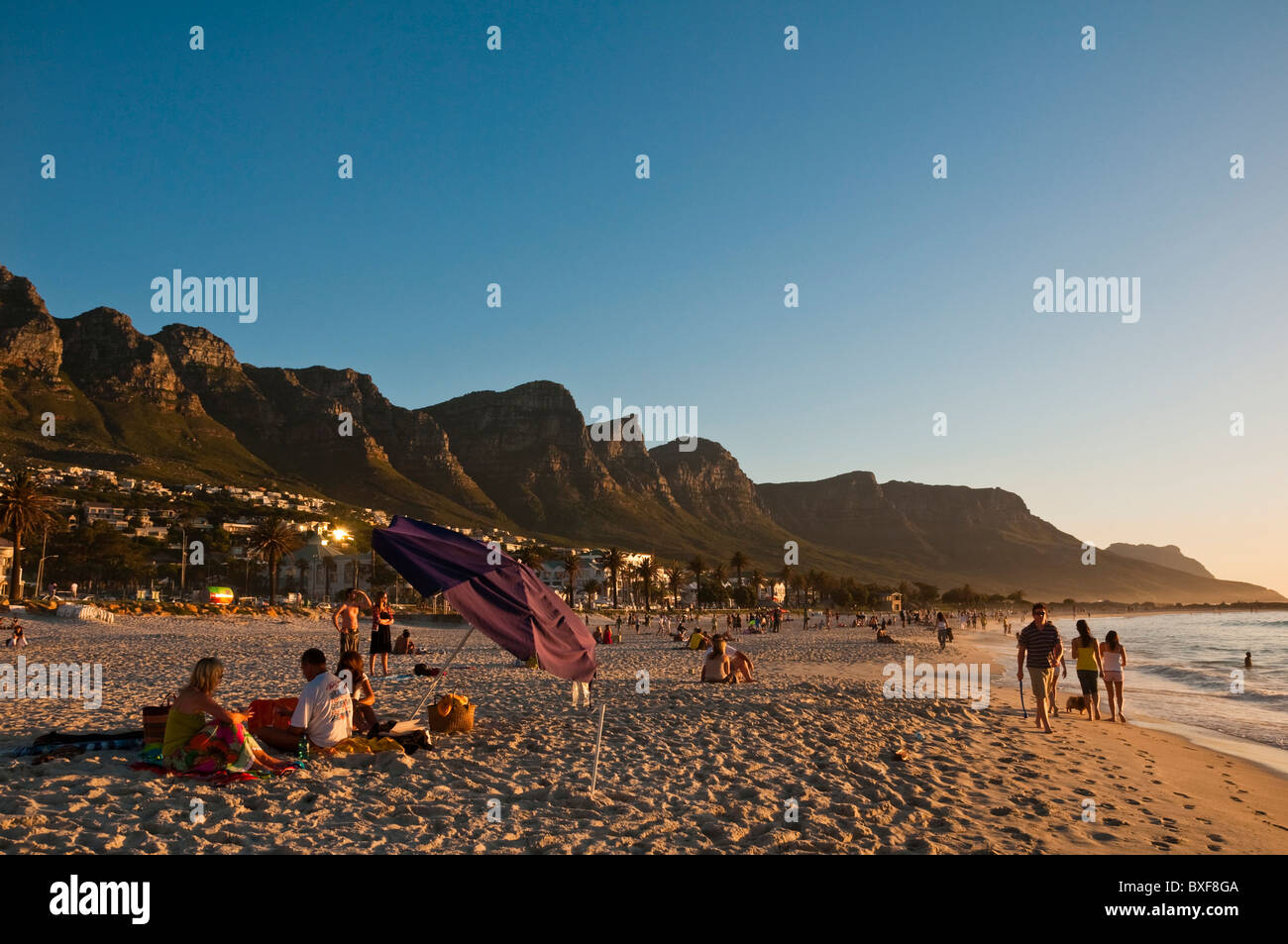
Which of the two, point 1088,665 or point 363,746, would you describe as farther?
point 1088,665

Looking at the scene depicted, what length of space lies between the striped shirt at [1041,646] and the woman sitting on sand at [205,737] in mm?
10502

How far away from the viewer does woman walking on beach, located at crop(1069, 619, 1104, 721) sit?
13250 mm

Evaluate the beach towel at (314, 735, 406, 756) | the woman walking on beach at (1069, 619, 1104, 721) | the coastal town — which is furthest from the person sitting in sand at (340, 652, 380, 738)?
the coastal town

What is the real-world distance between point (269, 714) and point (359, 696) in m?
0.96

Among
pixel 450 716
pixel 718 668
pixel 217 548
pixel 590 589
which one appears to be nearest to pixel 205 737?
pixel 450 716

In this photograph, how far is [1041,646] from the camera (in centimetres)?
1190

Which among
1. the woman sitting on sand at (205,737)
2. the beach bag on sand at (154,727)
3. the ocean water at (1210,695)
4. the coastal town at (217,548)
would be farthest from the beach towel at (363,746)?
the coastal town at (217,548)

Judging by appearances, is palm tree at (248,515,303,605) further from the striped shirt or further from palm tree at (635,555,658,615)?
the striped shirt

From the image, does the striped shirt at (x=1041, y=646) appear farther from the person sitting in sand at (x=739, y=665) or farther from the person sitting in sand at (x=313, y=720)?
the person sitting in sand at (x=313, y=720)

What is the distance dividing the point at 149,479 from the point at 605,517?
82.0 metres

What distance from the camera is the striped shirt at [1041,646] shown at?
11812 millimetres

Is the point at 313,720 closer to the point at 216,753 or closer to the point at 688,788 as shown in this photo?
the point at 216,753

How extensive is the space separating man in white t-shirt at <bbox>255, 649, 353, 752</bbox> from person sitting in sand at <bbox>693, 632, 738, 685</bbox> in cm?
1054
